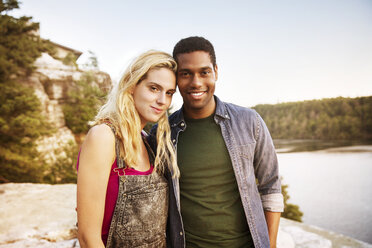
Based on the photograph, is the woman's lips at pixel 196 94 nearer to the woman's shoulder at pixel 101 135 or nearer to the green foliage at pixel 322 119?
the woman's shoulder at pixel 101 135

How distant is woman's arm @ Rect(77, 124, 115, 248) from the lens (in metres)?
1.32

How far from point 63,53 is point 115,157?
28.7m

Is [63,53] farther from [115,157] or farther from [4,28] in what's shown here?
[115,157]

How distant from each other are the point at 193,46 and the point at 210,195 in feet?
4.48

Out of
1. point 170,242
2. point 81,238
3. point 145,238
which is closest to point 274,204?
point 170,242

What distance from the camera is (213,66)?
2.07m

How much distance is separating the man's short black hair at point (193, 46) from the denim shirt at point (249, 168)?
524 millimetres

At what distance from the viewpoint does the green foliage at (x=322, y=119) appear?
11.9 m

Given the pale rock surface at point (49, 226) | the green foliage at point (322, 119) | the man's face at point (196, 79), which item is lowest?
the pale rock surface at point (49, 226)

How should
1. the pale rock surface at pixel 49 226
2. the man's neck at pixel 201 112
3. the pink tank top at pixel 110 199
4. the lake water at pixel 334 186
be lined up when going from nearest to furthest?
the pink tank top at pixel 110 199
the man's neck at pixel 201 112
the pale rock surface at pixel 49 226
the lake water at pixel 334 186

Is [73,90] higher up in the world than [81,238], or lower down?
higher up

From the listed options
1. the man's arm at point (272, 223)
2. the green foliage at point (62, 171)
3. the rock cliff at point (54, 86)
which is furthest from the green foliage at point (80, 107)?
the man's arm at point (272, 223)

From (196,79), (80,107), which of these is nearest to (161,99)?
(196,79)

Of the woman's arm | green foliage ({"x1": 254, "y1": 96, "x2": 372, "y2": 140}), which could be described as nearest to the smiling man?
the woman's arm
